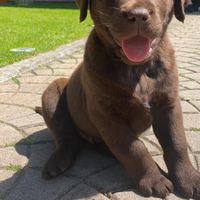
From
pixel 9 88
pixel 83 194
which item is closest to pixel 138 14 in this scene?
pixel 83 194

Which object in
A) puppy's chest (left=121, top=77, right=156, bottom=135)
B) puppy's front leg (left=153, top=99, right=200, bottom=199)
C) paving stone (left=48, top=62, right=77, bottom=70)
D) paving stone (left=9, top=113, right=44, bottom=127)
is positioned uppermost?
puppy's chest (left=121, top=77, right=156, bottom=135)

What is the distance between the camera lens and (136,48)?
195cm

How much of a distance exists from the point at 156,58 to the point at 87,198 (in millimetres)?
1072

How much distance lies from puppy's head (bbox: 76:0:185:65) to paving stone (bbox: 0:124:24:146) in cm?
129

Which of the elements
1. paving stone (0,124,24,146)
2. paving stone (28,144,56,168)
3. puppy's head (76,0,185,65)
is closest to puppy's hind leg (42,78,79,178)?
paving stone (28,144,56,168)

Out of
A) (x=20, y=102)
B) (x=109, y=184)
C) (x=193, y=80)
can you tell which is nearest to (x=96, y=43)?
(x=109, y=184)

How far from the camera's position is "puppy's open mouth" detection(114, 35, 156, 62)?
1.95m

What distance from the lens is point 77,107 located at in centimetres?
256

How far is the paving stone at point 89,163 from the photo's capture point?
229 cm

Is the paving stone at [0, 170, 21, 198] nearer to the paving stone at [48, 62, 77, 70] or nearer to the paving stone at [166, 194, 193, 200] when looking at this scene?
the paving stone at [166, 194, 193, 200]

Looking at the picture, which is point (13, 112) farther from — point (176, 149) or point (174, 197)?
point (174, 197)

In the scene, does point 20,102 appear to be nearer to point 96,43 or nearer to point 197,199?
point 96,43

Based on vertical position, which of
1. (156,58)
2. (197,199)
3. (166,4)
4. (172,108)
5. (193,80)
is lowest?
(193,80)

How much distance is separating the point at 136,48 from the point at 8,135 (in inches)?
62.5
